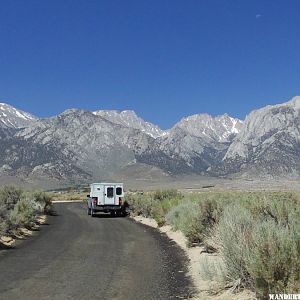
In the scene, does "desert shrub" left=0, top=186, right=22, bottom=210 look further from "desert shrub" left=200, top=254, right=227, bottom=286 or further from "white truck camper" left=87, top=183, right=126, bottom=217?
"desert shrub" left=200, top=254, right=227, bottom=286

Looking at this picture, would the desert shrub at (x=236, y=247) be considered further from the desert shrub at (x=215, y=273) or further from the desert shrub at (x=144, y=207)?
the desert shrub at (x=144, y=207)

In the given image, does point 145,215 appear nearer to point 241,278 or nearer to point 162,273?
point 162,273

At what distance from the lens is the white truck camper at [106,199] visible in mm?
37344

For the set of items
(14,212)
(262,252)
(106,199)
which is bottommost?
(262,252)

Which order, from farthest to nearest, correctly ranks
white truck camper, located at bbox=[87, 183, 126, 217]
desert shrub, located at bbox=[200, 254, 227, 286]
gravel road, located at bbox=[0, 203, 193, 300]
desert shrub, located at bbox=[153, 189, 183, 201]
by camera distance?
desert shrub, located at bbox=[153, 189, 183, 201]
white truck camper, located at bbox=[87, 183, 126, 217]
gravel road, located at bbox=[0, 203, 193, 300]
desert shrub, located at bbox=[200, 254, 227, 286]

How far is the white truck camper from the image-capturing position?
37.3 metres

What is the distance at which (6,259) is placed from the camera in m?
14.5

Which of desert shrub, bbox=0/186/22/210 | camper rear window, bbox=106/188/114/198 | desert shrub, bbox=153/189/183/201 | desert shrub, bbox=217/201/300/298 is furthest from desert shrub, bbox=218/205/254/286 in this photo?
desert shrub, bbox=153/189/183/201

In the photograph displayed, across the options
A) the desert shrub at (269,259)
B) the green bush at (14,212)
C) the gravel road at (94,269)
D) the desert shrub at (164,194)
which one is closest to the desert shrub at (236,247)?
the desert shrub at (269,259)

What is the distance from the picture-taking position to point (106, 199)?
124 ft

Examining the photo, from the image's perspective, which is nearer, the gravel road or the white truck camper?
the gravel road

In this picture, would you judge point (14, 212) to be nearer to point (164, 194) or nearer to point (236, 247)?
point (236, 247)

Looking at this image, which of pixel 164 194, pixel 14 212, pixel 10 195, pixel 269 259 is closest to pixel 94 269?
pixel 269 259

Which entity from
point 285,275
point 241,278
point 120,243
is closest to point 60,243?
point 120,243
